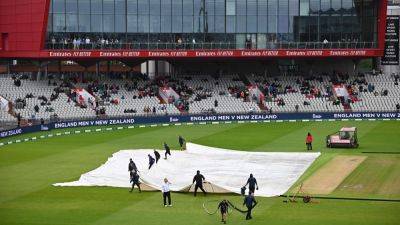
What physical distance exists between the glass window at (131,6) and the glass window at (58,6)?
7.67m

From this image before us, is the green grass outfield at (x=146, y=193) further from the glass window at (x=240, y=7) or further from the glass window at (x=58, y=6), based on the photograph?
the glass window at (x=240, y=7)

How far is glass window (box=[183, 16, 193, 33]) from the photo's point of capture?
98875 mm

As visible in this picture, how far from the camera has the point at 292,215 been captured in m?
35.1

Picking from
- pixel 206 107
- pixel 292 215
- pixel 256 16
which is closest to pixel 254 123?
pixel 206 107

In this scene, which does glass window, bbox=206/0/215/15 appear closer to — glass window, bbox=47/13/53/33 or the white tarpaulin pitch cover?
glass window, bbox=47/13/53/33

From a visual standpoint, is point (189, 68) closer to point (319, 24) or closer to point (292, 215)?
point (319, 24)

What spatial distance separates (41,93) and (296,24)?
3169cm

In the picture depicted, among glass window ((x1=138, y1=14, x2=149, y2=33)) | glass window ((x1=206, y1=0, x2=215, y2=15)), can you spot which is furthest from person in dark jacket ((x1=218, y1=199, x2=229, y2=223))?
glass window ((x1=206, y1=0, x2=215, y2=15))

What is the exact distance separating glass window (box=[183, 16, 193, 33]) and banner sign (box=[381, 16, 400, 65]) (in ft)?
82.4

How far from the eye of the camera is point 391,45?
4104 inches

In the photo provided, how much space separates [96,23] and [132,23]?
14.0ft

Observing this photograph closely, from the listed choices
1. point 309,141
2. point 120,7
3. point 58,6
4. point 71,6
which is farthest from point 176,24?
point 309,141


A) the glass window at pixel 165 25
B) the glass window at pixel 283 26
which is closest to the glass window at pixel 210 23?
the glass window at pixel 165 25

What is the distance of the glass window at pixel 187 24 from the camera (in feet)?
324
